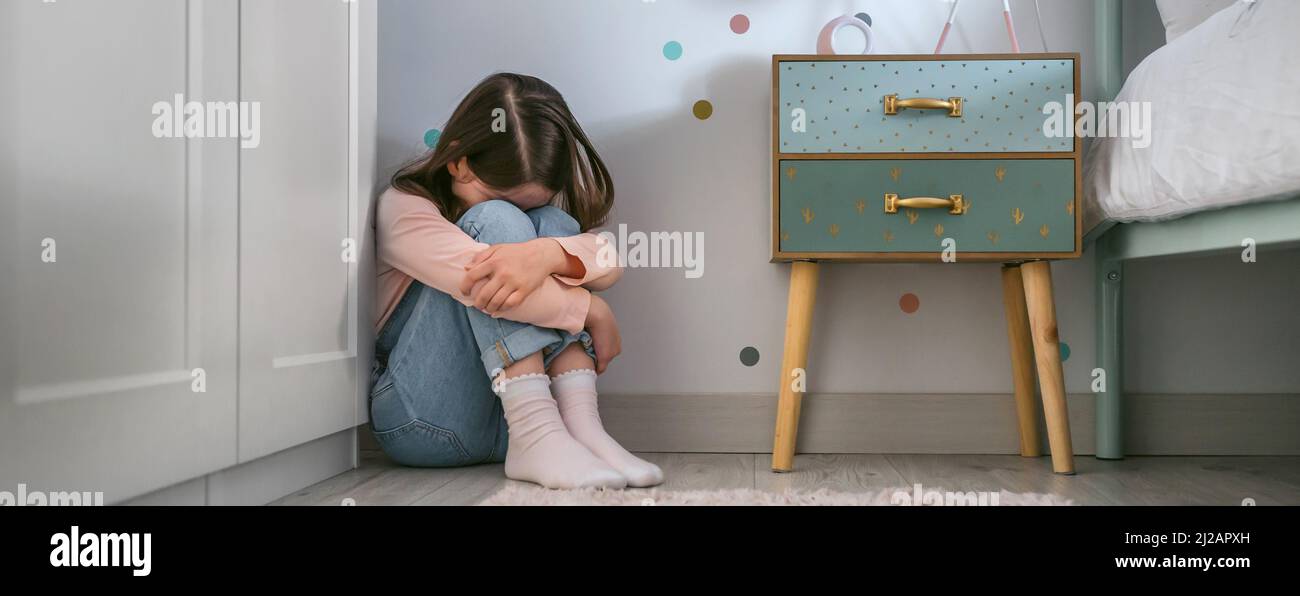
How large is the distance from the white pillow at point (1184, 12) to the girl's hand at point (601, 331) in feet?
2.83

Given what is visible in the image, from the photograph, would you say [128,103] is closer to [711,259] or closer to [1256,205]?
[711,259]

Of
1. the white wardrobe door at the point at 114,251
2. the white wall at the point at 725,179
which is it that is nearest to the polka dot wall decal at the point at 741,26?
the white wall at the point at 725,179

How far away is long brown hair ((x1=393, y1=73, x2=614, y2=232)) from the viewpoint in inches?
48.5

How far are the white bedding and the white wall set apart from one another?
10.4 inches

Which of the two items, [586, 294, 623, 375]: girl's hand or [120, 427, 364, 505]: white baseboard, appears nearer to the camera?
[120, 427, 364, 505]: white baseboard

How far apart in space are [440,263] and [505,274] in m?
0.10

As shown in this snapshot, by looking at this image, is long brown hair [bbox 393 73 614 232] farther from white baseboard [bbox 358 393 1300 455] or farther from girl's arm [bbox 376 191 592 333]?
white baseboard [bbox 358 393 1300 455]

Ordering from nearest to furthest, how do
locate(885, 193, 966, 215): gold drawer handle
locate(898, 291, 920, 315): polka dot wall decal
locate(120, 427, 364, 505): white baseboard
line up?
locate(120, 427, 364, 505): white baseboard < locate(885, 193, 966, 215): gold drawer handle < locate(898, 291, 920, 315): polka dot wall decal

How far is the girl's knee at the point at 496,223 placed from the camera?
3.81ft

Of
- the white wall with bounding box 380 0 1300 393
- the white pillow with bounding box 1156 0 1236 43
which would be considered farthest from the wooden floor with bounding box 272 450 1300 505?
the white pillow with bounding box 1156 0 1236 43
